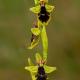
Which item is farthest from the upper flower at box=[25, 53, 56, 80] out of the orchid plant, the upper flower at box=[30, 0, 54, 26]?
the upper flower at box=[30, 0, 54, 26]

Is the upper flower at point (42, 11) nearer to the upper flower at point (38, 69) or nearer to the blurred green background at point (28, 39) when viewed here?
the upper flower at point (38, 69)

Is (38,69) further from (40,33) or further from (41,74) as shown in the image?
(40,33)

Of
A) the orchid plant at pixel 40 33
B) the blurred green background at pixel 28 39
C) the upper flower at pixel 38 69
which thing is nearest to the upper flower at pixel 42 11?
the orchid plant at pixel 40 33

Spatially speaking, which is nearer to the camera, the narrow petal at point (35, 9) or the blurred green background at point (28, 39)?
the narrow petal at point (35, 9)

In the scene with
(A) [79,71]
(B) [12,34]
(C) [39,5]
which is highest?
(C) [39,5]

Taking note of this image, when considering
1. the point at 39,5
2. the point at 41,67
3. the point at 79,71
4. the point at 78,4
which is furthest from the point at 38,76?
the point at 78,4

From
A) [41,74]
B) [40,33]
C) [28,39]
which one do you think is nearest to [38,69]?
[41,74]

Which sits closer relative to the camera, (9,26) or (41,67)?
(41,67)

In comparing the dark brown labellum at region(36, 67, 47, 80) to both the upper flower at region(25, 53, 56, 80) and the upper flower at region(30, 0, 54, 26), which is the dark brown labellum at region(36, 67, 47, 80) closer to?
the upper flower at region(25, 53, 56, 80)

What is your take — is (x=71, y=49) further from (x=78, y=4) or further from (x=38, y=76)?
(x=38, y=76)
